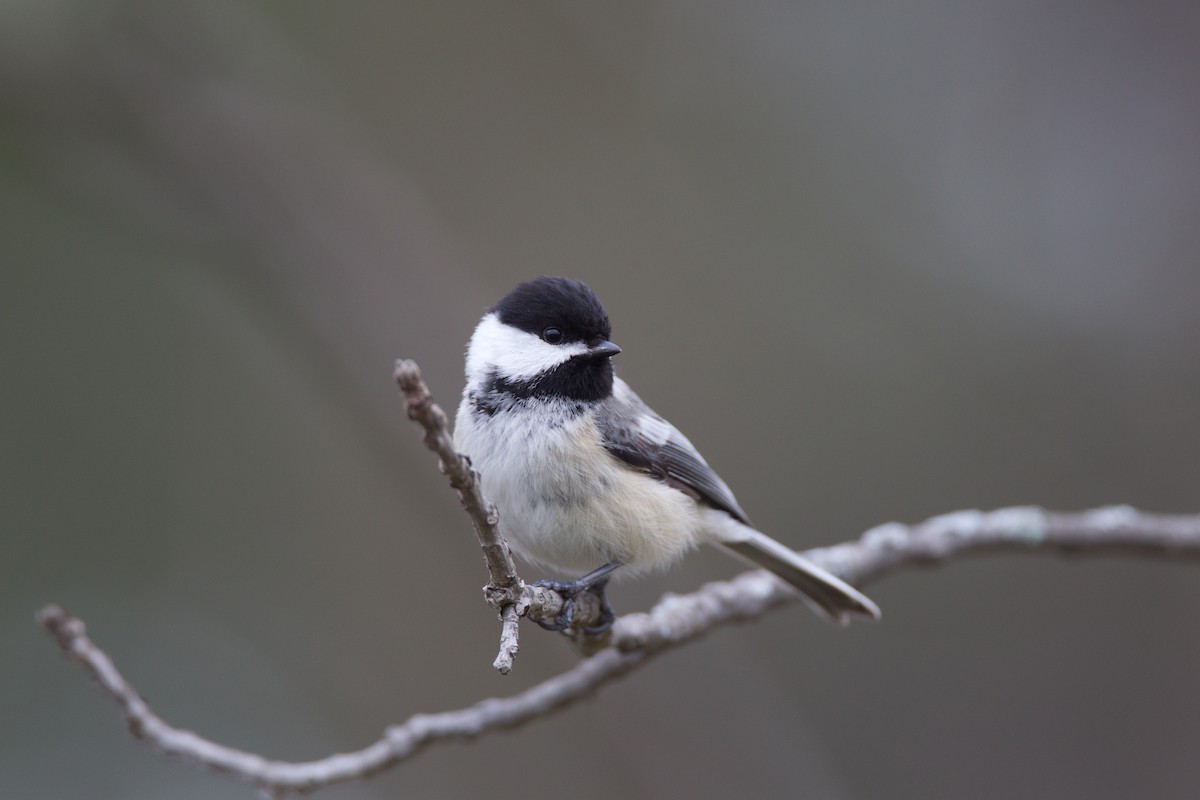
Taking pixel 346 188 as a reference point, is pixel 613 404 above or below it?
below

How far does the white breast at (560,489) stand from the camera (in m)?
2.31

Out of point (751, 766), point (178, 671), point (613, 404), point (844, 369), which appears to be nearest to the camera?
point (613, 404)

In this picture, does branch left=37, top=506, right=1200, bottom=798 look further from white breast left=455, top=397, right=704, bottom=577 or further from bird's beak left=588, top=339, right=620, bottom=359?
bird's beak left=588, top=339, right=620, bottom=359

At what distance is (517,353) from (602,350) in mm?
236

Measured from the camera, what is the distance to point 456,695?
179 inches

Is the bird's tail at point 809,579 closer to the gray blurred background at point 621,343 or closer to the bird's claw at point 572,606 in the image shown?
the gray blurred background at point 621,343

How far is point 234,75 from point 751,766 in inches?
135

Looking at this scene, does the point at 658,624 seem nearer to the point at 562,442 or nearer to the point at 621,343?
the point at 562,442

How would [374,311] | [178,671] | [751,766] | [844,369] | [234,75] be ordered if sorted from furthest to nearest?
1. [844,369]
2. [178,671]
3. [234,75]
4. [374,311]
5. [751,766]

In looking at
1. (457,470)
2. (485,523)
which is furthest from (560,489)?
(457,470)

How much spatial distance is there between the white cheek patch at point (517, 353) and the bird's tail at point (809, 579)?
88 cm

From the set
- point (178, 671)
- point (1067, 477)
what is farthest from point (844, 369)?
point (178, 671)

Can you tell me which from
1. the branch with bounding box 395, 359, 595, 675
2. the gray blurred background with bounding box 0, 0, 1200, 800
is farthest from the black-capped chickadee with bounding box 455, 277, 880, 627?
the gray blurred background with bounding box 0, 0, 1200, 800

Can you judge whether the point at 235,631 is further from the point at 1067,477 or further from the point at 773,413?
the point at 1067,477
